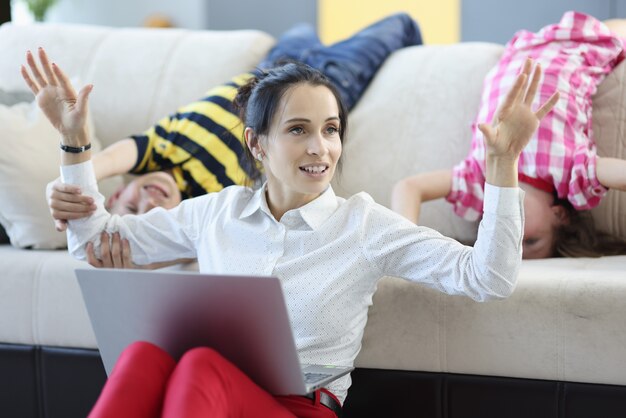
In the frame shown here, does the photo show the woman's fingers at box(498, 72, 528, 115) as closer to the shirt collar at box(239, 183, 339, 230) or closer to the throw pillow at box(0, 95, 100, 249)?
the shirt collar at box(239, 183, 339, 230)

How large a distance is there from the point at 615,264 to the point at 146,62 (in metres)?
→ 1.44

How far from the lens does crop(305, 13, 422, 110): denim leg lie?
7.63ft

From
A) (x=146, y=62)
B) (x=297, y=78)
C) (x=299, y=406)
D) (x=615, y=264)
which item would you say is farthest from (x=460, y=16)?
(x=299, y=406)

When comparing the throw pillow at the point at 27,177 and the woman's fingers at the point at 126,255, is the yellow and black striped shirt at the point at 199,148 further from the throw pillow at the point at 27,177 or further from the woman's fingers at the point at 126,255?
the woman's fingers at the point at 126,255

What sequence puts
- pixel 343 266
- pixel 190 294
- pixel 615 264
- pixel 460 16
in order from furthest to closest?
pixel 460 16 → pixel 615 264 → pixel 343 266 → pixel 190 294

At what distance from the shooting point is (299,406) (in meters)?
1.35

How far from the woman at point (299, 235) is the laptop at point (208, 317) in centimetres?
4

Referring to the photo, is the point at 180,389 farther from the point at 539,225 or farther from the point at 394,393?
the point at 539,225

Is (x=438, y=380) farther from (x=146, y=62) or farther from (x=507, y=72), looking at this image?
(x=146, y=62)

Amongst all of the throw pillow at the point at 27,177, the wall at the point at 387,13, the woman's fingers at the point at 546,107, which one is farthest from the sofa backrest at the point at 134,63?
the wall at the point at 387,13

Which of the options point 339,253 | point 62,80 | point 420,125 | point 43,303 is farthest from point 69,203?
point 420,125

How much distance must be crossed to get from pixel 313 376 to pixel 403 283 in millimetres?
375

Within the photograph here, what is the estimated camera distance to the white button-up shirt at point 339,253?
4.31 feet

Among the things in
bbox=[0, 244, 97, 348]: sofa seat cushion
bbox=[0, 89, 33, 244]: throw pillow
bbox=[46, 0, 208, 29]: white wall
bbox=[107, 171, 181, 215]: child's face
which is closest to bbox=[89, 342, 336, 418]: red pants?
bbox=[0, 244, 97, 348]: sofa seat cushion
